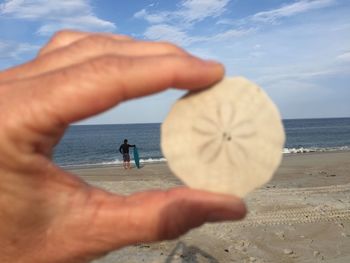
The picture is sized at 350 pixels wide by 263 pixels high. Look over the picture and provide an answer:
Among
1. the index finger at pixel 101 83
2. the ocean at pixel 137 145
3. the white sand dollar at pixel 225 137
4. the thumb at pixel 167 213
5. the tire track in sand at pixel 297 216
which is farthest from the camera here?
the ocean at pixel 137 145

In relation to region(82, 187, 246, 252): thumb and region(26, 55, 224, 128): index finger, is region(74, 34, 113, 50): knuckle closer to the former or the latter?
region(26, 55, 224, 128): index finger

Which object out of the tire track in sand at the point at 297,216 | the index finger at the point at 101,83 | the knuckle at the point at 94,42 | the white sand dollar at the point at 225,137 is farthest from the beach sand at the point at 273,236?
the index finger at the point at 101,83

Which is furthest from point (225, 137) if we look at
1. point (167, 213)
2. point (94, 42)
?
point (94, 42)

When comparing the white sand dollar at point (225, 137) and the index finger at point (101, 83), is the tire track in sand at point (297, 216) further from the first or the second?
the index finger at point (101, 83)

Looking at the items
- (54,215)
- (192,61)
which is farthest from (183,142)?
(54,215)

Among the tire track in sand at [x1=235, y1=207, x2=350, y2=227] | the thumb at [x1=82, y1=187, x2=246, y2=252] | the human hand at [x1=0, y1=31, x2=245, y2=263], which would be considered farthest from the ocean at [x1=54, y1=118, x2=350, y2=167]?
the tire track in sand at [x1=235, y1=207, x2=350, y2=227]

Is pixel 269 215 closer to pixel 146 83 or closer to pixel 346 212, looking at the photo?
pixel 346 212

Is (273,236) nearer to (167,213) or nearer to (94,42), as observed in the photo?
(167,213)
